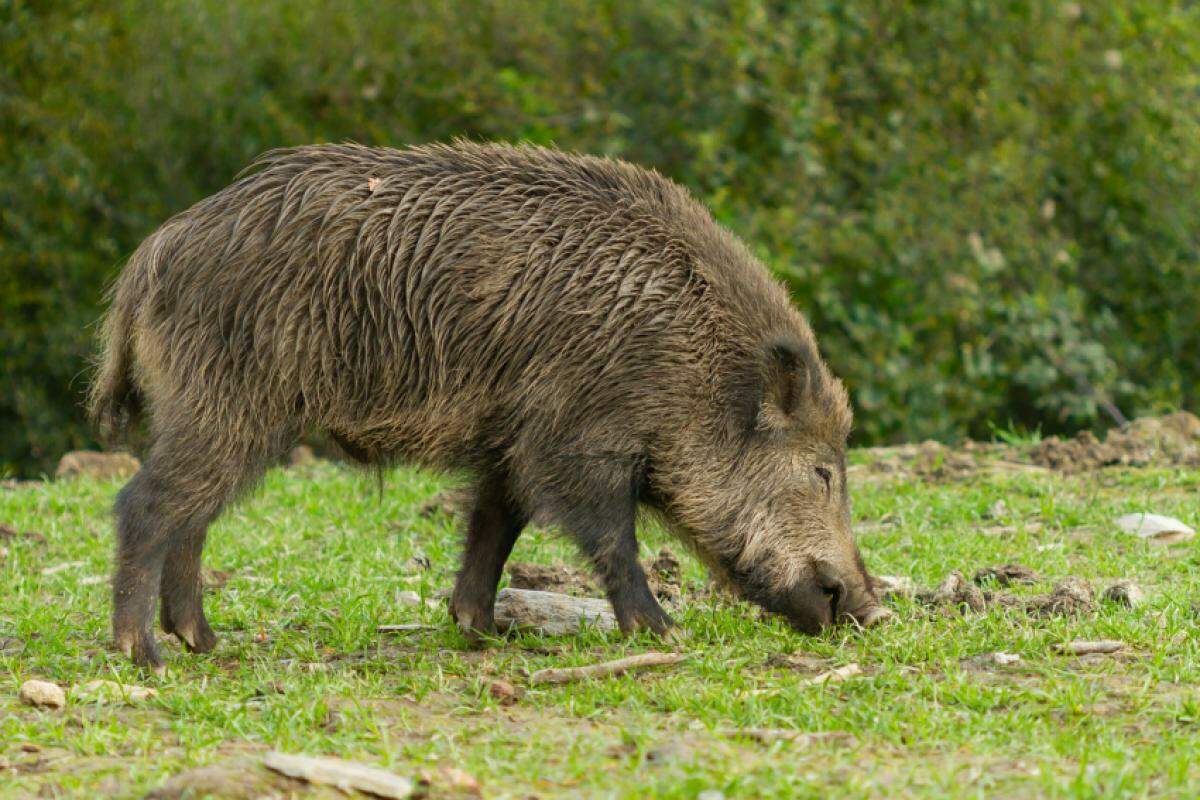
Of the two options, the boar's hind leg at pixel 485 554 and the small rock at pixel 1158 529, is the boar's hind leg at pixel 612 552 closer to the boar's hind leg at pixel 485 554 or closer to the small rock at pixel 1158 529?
the boar's hind leg at pixel 485 554

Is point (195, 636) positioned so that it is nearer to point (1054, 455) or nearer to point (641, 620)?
point (641, 620)

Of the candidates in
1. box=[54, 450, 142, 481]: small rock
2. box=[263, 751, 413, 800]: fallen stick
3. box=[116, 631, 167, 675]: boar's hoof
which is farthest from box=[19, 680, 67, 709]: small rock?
box=[54, 450, 142, 481]: small rock

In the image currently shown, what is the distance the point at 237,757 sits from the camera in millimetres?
4406

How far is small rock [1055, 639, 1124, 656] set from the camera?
540 cm

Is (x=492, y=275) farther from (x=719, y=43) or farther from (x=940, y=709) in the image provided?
(x=719, y=43)

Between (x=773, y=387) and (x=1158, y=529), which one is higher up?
(x=773, y=387)

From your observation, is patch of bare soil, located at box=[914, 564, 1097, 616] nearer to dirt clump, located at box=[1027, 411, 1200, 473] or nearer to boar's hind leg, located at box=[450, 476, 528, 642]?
boar's hind leg, located at box=[450, 476, 528, 642]

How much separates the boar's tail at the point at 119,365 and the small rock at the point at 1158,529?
447cm

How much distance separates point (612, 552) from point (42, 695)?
202 centimetres

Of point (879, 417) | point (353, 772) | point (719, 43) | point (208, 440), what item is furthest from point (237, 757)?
point (719, 43)

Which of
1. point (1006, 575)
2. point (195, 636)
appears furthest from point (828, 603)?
point (195, 636)

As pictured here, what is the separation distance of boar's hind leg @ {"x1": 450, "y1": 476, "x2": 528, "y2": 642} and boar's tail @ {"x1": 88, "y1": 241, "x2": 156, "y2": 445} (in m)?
1.39

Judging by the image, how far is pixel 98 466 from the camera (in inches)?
389

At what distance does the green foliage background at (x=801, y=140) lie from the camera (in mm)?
13102
